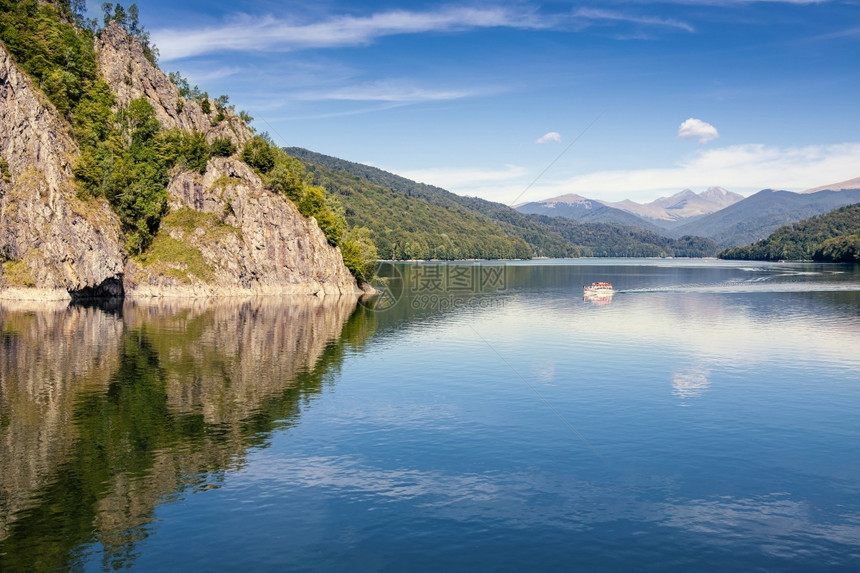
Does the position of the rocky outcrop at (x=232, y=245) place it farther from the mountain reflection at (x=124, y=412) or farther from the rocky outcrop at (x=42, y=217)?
the mountain reflection at (x=124, y=412)

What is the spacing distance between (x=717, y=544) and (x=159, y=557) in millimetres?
30695

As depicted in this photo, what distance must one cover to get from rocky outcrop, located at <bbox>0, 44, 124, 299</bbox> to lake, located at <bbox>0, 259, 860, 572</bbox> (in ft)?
189

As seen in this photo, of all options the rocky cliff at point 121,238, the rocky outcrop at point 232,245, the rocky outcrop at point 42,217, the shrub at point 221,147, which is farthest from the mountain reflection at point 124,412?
the shrub at point 221,147

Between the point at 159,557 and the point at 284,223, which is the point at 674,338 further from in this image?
the point at 284,223

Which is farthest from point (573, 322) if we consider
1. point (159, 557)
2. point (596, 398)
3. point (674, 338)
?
point (159, 557)

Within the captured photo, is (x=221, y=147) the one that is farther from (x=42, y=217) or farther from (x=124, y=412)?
(x=124, y=412)

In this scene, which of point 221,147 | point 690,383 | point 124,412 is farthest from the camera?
point 221,147

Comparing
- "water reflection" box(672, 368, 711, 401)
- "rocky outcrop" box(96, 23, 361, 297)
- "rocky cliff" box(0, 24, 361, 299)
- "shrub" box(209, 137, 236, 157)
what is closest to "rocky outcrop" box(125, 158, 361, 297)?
"rocky outcrop" box(96, 23, 361, 297)

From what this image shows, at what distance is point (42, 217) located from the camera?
157m

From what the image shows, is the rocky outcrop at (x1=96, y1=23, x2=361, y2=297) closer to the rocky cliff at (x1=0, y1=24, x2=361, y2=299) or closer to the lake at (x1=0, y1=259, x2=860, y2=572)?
the rocky cliff at (x1=0, y1=24, x2=361, y2=299)

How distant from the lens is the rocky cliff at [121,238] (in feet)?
507

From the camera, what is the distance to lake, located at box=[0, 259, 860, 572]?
35250 mm

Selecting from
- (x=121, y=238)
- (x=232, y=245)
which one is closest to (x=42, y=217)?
(x=121, y=238)

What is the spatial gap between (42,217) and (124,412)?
122m
